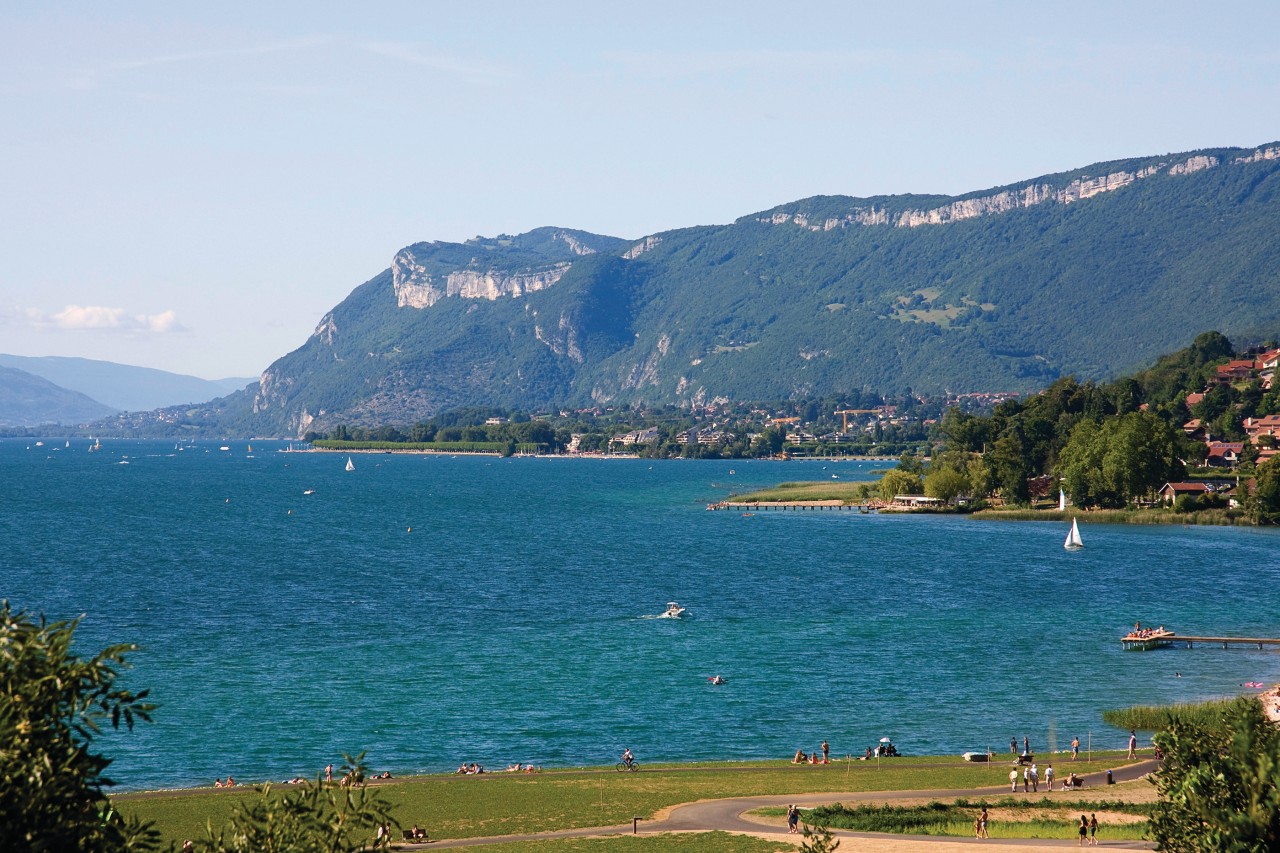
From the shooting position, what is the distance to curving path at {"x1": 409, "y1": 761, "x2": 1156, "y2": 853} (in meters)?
42.8

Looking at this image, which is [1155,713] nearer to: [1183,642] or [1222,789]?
[1183,642]

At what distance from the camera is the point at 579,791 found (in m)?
51.6

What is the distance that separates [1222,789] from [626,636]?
6476cm

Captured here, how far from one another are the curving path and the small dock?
34.9 meters

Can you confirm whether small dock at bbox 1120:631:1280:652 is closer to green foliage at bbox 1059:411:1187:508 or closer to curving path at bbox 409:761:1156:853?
curving path at bbox 409:761:1156:853

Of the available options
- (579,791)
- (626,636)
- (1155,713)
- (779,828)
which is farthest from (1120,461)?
(779,828)

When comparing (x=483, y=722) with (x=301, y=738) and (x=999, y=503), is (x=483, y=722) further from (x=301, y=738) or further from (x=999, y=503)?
(x=999, y=503)

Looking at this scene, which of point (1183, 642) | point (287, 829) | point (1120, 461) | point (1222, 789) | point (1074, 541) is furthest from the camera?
point (1120, 461)

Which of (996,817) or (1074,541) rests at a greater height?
(1074,541)

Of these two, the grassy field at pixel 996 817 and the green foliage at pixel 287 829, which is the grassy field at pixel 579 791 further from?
the green foliage at pixel 287 829

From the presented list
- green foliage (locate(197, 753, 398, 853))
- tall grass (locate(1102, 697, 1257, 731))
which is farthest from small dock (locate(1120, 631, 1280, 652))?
green foliage (locate(197, 753, 398, 853))

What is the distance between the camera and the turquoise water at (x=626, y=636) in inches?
2470

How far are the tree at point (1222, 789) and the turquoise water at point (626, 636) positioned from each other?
32.3 m

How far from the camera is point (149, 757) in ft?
193
